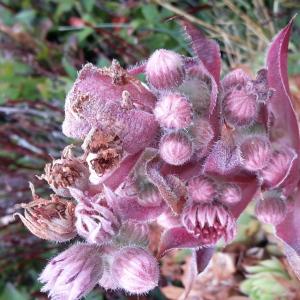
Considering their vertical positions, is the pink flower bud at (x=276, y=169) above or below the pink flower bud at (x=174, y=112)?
below

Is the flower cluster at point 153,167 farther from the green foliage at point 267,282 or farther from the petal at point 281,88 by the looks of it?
the green foliage at point 267,282

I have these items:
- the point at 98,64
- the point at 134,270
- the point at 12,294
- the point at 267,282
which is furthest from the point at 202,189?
the point at 98,64

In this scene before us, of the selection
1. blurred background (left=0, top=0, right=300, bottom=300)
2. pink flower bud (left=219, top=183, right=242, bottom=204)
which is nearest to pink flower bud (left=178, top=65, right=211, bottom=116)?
pink flower bud (left=219, top=183, right=242, bottom=204)

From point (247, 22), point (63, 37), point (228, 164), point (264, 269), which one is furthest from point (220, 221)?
point (63, 37)

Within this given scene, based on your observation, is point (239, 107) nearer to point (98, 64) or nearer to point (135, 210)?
point (135, 210)

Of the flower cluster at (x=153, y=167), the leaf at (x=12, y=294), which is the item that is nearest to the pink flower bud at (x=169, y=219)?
the flower cluster at (x=153, y=167)

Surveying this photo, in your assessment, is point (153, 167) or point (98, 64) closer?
point (153, 167)
